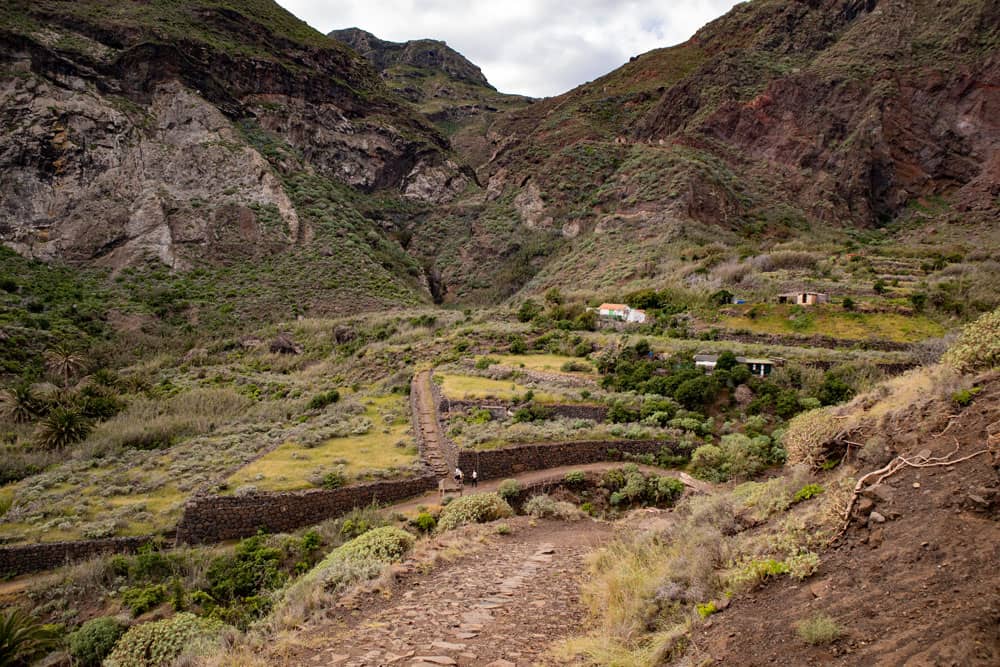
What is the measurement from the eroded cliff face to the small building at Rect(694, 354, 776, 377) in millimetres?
46890

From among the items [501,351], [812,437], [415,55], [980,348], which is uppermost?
[415,55]

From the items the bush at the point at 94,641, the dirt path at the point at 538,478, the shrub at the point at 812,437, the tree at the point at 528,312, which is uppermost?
the tree at the point at 528,312

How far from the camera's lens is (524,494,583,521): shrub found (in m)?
11.7

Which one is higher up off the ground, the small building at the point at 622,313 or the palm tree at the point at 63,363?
the palm tree at the point at 63,363

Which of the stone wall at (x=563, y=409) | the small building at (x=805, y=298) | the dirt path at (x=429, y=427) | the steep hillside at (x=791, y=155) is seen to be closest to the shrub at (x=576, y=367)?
the stone wall at (x=563, y=409)

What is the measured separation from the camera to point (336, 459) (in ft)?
51.0

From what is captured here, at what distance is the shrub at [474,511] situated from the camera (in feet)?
36.0

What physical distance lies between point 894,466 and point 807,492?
1.07 meters

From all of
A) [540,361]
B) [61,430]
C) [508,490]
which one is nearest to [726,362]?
[540,361]

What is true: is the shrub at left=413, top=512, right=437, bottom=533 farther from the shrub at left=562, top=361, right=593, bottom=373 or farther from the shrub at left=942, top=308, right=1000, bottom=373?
the shrub at left=562, top=361, right=593, bottom=373

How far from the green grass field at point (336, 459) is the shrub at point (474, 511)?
3.81 meters

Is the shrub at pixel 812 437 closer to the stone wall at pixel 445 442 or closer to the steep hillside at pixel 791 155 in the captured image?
the stone wall at pixel 445 442

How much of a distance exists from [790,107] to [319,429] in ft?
218

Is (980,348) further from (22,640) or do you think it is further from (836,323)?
(836,323)
